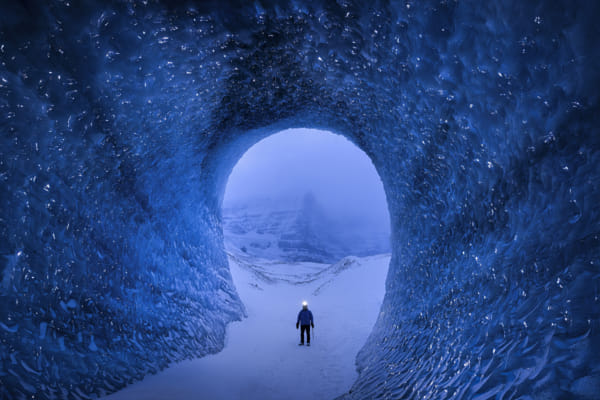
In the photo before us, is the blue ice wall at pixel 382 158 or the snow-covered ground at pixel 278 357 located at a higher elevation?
the blue ice wall at pixel 382 158

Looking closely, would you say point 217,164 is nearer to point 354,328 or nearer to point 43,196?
point 43,196

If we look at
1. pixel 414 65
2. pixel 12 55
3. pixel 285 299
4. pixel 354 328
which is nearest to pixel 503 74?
pixel 414 65

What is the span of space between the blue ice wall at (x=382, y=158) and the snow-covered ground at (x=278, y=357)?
476 millimetres

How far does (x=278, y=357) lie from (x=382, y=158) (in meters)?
3.99

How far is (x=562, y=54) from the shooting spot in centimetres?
164

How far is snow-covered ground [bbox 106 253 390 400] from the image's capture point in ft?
13.0

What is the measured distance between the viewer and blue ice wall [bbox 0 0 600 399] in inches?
66.0

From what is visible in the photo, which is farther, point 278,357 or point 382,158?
point 278,357

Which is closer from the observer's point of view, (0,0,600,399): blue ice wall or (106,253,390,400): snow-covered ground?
(0,0,600,399): blue ice wall

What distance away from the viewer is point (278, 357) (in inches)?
222

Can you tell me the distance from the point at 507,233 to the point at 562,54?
1.16 meters

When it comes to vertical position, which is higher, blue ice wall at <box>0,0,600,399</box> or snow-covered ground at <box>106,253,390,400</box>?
blue ice wall at <box>0,0,600,399</box>

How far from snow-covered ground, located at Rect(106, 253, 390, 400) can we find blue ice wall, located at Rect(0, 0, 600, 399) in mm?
476

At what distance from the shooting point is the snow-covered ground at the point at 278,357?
3947 millimetres
